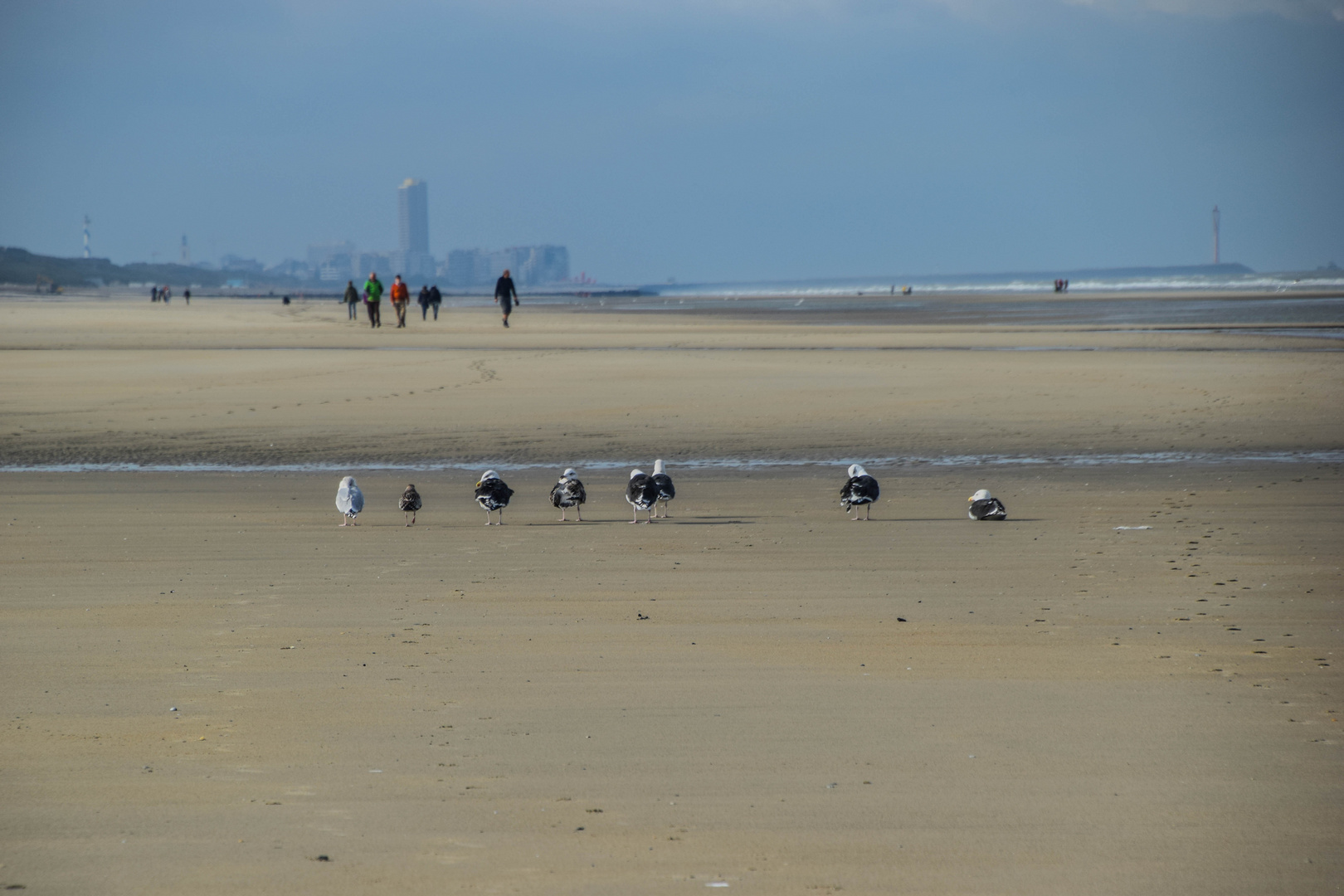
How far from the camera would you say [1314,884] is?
3.53 meters

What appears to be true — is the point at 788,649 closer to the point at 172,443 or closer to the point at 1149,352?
the point at 172,443

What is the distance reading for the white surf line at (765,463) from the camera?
12.1 meters

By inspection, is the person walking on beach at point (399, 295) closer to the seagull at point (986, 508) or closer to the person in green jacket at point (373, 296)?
the person in green jacket at point (373, 296)

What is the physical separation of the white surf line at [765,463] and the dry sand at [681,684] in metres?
0.32

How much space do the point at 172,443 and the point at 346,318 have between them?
26641mm

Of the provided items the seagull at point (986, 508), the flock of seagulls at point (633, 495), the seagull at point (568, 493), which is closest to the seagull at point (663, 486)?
the flock of seagulls at point (633, 495)

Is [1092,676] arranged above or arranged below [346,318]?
below

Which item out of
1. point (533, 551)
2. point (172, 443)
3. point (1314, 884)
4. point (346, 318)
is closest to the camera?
point (1314, 884)

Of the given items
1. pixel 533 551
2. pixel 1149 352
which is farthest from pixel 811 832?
pixel 1149 352

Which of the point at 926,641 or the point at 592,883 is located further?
the point at 926,641

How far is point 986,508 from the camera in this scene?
8.93 m

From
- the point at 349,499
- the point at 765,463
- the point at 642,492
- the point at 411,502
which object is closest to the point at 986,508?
the point at 642,492

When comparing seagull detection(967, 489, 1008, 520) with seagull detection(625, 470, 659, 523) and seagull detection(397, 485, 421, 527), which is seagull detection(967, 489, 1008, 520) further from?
seagull detection(397, 485, 421, 527)

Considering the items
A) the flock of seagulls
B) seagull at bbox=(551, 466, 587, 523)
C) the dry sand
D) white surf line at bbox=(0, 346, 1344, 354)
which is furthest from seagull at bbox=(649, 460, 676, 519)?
white surf line at bbox=(0, 346, 1344, 354)
